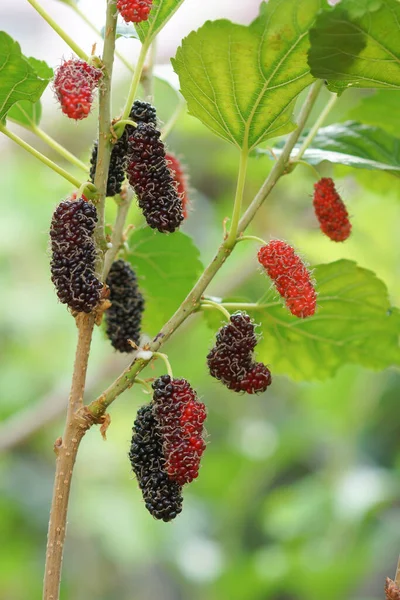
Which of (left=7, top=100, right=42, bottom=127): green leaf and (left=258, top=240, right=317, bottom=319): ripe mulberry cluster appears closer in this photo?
(left=258, top=240, right=317, bottom=319): ripe mulberry cluster

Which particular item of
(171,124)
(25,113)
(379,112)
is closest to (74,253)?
(25,113)

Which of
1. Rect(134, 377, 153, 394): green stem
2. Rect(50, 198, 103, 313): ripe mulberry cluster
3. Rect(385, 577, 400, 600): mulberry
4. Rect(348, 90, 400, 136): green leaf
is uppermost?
Rect(348, 90, 400, 136): green leaf

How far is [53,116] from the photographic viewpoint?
3.15 metres

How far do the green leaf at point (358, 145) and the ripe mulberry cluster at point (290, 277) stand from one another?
229 millimetres

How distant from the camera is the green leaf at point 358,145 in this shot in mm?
1049

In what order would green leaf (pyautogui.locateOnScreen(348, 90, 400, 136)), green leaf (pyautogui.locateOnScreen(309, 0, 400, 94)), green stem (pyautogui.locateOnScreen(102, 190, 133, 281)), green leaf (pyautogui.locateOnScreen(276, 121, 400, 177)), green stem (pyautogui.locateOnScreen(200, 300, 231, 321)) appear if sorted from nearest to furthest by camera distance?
green leaf (pyautogui.locateOnScreen(309, 0, 400, 94)), green stem (pyautogui.locateOnScreen(200, 300, 231, 321)), green stem (pyautogui.locateOnScreen(102, 190, 133, 281)), green leaf (pyautogui.locateOnScreen(276, 121, 400, 177)), green leaf (pyautogui.locateOnScreen(348, 90, 400, 136))

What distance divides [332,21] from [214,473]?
7.43ft

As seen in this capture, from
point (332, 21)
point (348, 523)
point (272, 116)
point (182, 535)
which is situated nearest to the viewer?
point (332, 21)

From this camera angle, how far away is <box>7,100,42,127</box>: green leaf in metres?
0.98

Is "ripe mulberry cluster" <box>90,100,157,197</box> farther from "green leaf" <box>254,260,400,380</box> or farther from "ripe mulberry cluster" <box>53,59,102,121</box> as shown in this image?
"green leaf" <box>254,260,400,380</box>

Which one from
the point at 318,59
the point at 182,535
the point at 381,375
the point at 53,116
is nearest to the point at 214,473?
the point at 182,535

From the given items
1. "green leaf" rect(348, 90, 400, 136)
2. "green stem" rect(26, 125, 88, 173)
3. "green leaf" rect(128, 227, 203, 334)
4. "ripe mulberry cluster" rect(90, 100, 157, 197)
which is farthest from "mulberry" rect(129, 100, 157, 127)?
"green leaf" rect(348, 90, 400, 136)

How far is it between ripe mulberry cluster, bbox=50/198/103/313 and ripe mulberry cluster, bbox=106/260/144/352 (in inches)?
7.3

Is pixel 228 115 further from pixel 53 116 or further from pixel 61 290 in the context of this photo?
pixel 53 116
